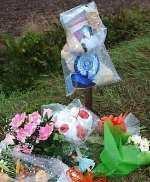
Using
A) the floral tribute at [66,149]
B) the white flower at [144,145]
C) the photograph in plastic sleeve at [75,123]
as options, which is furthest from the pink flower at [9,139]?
the white flower at [144,145]

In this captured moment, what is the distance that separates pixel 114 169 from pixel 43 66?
6.16ft

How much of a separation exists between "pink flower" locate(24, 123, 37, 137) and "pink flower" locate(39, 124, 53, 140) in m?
0.05

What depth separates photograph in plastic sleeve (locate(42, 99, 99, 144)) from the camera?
177 inches

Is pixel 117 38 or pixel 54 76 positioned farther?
pixel 117 38

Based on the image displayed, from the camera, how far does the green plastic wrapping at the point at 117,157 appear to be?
4.31 metres

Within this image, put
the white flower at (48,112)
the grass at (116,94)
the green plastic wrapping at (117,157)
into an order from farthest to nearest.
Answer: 1. the grass at (116,94)
2. the white flower at (48,112)
3. the green plastic wrapping at (117,157)

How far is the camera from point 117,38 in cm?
666

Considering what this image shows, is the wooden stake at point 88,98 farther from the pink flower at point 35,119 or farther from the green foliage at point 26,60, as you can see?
the green foliage at point 26,60

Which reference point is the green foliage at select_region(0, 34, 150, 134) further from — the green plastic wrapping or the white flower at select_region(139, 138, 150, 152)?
the green plastic wrapping

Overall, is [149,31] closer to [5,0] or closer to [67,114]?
[5,0]

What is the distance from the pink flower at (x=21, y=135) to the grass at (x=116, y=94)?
2.07ft

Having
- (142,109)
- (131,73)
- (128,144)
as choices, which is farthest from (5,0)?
(128,144)

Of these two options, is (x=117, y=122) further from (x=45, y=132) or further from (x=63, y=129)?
(x=45, y=132)

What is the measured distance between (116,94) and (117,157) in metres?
1.32
